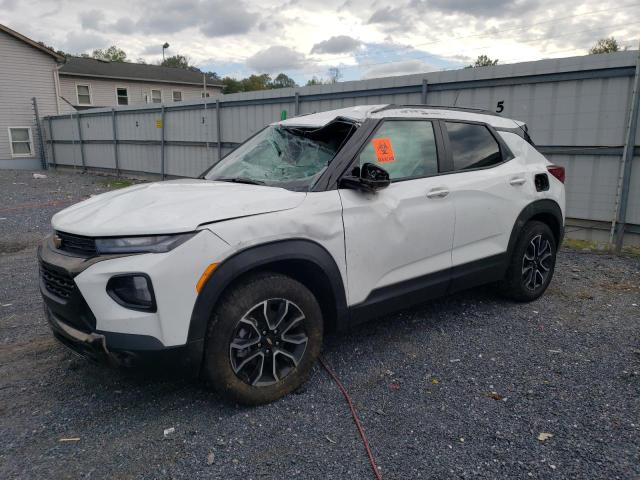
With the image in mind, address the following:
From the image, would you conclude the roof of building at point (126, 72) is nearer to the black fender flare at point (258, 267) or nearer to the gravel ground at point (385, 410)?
the gravel ground at point (385, 410)

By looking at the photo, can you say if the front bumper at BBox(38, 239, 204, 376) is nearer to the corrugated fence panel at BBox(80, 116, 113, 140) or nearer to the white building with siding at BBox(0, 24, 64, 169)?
the corrugated fence panel at BBox(80, 116, 113, 140)

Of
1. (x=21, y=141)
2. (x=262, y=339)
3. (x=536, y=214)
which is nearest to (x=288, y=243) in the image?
(x=262, y=339)

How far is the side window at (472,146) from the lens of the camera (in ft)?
12.8

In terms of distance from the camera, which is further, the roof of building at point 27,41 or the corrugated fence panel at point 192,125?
the roof of building at point 27,41

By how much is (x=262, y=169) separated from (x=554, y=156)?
17.2 feet

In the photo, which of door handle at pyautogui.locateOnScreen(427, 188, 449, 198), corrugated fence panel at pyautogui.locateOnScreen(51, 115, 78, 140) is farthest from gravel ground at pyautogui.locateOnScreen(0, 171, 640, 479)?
corrugated fence panel at pyautogui.locateOnScreen(51, 115, 78, 140)

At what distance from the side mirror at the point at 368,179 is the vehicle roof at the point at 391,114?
1.72 feet

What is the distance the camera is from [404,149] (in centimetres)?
355

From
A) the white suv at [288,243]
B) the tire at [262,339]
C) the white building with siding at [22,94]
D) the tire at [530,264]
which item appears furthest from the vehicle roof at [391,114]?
the white building with siding at [22,94]

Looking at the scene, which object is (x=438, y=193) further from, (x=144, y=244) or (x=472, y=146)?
(x=144, y=244)

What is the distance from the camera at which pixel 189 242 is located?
2.46 m

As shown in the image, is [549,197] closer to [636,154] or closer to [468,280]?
[468,280]

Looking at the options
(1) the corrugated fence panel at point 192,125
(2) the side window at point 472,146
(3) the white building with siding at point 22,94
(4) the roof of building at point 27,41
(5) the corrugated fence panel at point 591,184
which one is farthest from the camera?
(3) the white building with siding at point 22,94

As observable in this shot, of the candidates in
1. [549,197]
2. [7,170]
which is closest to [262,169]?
[549,197]
